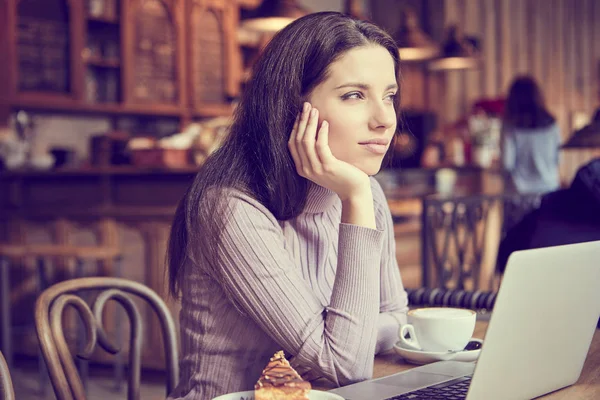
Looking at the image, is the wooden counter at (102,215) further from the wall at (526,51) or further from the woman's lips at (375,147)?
the wall at (526,51)

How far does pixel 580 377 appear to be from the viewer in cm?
118

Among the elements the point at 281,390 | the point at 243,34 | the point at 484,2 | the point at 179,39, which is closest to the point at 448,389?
the point at 281,390

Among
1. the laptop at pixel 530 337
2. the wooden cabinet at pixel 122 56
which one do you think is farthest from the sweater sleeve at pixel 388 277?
the wooden cabinet at pixel 122 56

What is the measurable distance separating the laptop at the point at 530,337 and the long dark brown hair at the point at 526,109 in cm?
477

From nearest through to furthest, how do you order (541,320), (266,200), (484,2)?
(541,320)
(266,200)
(484,2)

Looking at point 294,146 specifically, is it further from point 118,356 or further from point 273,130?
point 118,356

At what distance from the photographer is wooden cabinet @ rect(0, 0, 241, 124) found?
16.4ft

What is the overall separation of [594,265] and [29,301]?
385 cm

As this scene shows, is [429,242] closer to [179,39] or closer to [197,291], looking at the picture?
[197,291]

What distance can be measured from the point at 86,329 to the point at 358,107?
0.59 meters

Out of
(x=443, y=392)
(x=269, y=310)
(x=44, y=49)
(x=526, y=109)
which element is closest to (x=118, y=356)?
(x=44, y=49)

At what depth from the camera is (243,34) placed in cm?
680

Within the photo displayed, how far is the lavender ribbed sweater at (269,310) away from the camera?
1227mm

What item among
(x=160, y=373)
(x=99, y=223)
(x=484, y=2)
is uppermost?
(x=484, y=2)
